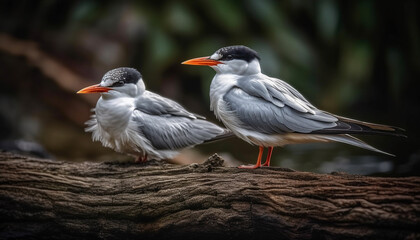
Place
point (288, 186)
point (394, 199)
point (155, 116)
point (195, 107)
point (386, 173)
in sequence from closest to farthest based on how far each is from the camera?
point (394, 199) < point (288, 186) < point (155, 116) < point (386, 173) < point (195, 107)

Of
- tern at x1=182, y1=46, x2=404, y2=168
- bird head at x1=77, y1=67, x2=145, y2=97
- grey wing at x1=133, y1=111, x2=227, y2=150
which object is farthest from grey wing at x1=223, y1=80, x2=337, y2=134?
bird head at x1=77, y1=67, x2=145, y2=97

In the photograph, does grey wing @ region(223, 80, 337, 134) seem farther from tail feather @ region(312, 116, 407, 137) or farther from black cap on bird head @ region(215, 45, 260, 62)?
black cap on bird head @ region(215, 45, 260, 62)

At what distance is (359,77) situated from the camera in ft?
25.1

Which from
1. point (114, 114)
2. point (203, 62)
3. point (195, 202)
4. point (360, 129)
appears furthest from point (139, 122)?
point (360, 129)

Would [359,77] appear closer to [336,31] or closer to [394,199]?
[336,31]

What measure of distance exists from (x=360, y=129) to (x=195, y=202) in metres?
1.04

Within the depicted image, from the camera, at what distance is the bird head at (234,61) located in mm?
3322

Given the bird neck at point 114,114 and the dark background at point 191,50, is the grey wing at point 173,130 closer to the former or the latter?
the bird neck at point 114,114

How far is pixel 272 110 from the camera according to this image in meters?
3.18

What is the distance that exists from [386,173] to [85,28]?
17.3 feet

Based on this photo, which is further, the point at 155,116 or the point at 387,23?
the point at 387,23

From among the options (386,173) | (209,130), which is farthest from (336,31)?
(209,130)

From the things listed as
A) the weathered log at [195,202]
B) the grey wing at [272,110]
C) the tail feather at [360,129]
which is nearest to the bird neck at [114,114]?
the weathered log at [195,202]

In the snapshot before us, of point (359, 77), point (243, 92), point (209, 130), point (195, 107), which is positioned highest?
point (359, 77)
